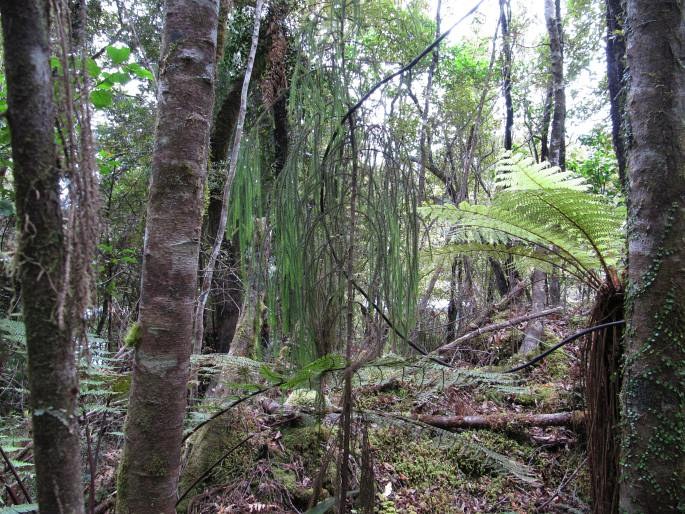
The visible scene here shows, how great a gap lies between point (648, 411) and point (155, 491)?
2013 mm

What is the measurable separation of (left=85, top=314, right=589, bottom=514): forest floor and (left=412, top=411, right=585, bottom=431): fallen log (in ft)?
0.13

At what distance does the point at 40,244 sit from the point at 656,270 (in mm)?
2232

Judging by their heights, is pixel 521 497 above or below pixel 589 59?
below

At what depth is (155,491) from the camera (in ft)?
4.91

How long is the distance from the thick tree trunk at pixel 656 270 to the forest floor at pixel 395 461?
521 mm

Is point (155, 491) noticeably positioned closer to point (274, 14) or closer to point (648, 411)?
point (648, 411)

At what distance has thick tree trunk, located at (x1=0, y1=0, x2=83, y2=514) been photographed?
75 centimetres

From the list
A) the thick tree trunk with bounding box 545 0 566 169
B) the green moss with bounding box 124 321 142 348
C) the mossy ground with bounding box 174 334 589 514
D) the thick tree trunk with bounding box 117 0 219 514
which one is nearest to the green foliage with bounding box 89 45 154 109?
the thick tree trunk with bounding box 117 0 219 514


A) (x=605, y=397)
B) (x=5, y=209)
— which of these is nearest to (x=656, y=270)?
(x=605, y=397)

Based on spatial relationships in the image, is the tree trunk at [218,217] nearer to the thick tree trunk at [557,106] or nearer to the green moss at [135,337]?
the thick tree trunk at [557,106]

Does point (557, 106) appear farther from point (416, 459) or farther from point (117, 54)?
point (117, 54)

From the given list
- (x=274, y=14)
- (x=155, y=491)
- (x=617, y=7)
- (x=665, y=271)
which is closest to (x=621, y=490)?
(x=665, y=271)

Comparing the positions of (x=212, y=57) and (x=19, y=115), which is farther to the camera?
(x=212, y=57)

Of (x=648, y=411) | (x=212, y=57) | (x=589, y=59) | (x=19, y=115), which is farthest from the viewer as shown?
(x=589, y=59)
